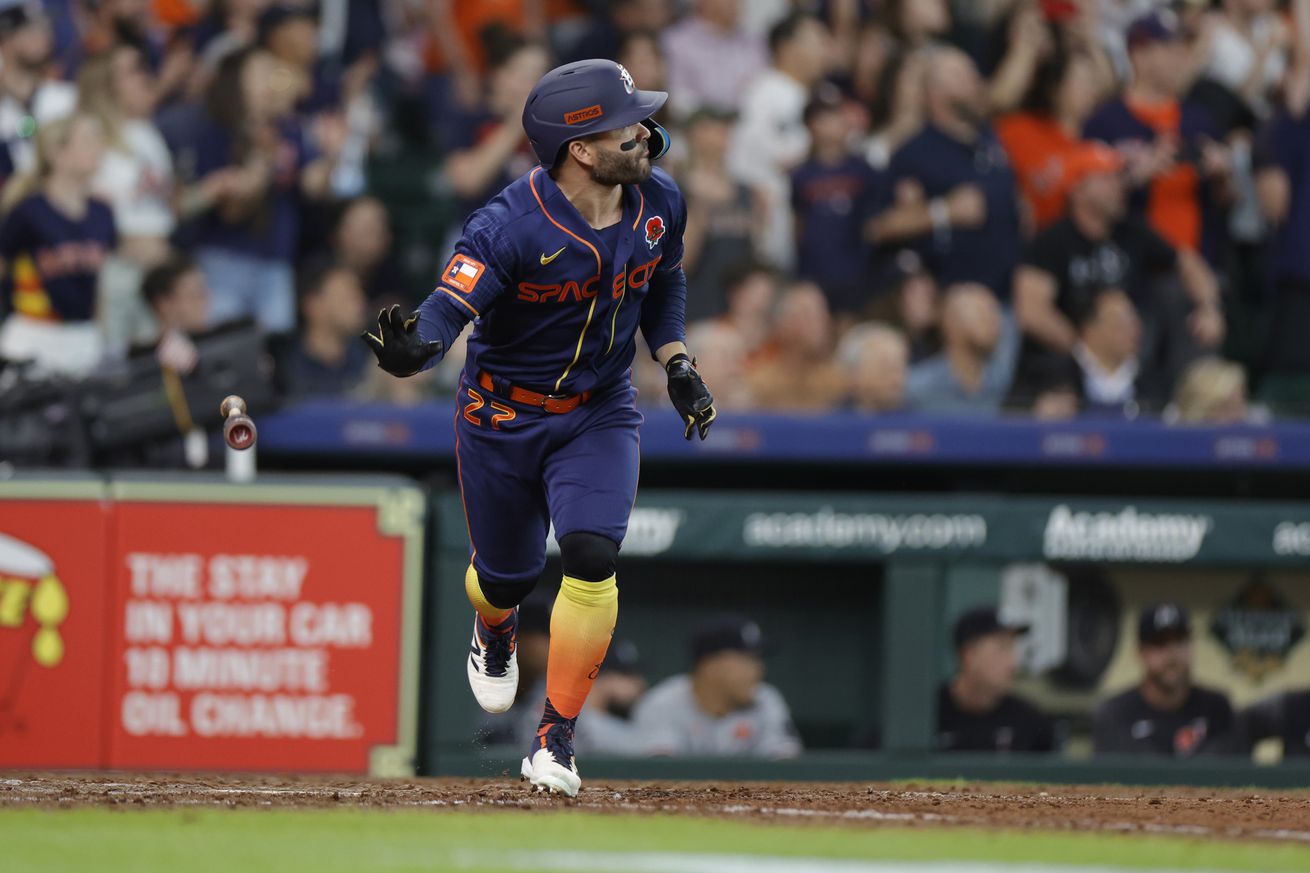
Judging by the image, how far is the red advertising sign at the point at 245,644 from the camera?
28.3ft

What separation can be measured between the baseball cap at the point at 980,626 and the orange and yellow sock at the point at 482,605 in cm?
279

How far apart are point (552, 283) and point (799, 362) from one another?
3650 millimetres

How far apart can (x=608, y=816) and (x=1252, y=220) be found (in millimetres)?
7037

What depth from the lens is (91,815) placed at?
18.9 feet

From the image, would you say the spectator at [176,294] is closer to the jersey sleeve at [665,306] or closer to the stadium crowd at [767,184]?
the stadium crowd at [767,184]

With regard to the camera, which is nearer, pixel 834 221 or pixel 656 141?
pixel 656 141

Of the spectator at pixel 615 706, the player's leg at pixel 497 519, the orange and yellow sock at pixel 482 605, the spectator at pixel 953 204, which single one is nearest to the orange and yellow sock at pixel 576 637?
the player's leg at pixel 497 519

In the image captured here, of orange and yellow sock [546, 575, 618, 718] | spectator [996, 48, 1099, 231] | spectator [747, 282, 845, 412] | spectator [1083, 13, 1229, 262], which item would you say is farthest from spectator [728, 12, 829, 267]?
orange and yellow sock [546, 575, 618, 718]

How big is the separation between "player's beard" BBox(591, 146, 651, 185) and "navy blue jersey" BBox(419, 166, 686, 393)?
0.46 feet

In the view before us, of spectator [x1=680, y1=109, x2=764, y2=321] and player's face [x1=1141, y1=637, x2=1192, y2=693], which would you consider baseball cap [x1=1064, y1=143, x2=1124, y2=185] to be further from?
player's face [x1=1141, y1=637, x2=1192, y2=693]

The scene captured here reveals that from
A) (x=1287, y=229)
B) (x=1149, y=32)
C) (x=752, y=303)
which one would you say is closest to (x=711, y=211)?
(x=752, y=303)

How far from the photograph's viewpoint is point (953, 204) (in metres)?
10.5

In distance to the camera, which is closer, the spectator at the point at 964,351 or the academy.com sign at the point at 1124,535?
the academy.com sign at the point at 1124,535

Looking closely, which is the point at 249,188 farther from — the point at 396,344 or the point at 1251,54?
the point at 1251,54
